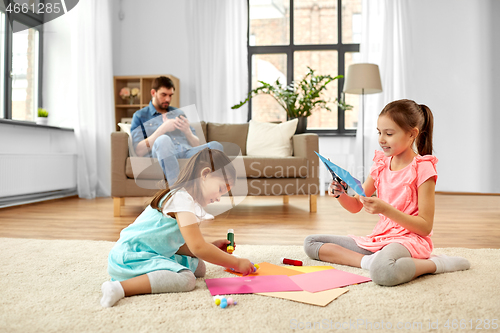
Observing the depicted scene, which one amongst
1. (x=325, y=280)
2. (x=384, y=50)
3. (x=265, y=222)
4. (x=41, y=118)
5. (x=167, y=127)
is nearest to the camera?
(x=325, y=280)

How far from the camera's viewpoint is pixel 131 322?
2.76 ft

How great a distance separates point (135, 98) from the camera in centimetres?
436

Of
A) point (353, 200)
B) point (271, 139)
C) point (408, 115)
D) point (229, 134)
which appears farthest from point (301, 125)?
point (408, 115)

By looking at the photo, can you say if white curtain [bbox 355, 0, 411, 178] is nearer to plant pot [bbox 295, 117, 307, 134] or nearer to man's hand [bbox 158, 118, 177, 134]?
plant pot [bbox 295, 117, 307, 134]

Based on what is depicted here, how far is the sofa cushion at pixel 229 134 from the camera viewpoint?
3326 millimetres

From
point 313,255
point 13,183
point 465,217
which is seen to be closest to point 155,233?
point 313,255

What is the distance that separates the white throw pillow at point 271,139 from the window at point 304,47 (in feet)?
4.56

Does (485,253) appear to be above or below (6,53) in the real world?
below

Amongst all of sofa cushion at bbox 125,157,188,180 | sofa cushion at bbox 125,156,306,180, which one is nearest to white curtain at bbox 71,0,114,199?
sofa cushion at bbox 125,157,188,180

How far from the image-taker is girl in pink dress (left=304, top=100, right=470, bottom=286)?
112 centimetres

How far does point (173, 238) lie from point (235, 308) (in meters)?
0.28

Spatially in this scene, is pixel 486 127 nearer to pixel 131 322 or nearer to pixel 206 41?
pixel 206 41

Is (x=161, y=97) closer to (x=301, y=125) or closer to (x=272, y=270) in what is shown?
(x=301, y=125)

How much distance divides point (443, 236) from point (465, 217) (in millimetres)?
820
